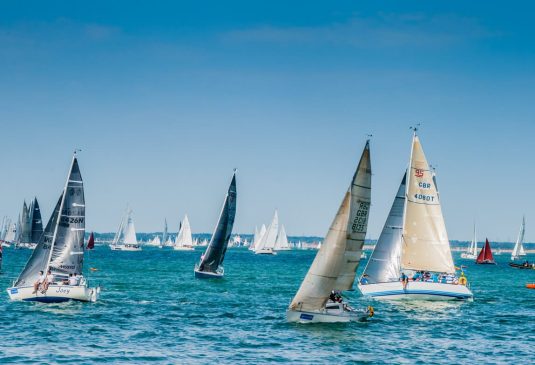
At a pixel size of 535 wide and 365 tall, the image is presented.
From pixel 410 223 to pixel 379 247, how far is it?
3328mm

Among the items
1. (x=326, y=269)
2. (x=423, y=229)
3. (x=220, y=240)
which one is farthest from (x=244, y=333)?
(x=220, y=240)

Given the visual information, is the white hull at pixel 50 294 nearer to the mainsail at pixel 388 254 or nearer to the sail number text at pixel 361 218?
the sail number text at pixel 361 218

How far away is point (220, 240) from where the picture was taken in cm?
8919

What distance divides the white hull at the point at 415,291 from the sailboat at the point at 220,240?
28.7m

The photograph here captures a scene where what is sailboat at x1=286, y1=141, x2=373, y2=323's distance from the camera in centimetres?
4694

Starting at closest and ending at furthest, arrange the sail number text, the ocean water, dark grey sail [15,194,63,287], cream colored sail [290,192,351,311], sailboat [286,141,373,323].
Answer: the ocean water < cream colored sail [290,192,351,311] < sailboat [286,141,373,323] < the sail number text < dark grey sail [15,194,63,287]

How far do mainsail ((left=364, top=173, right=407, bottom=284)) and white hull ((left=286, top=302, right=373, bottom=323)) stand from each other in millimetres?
16182

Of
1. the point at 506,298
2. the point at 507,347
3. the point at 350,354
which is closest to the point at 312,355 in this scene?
the point at 350,354

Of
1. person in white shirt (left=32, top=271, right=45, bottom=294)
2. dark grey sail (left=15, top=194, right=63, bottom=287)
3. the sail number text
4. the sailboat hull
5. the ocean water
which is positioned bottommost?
the ocean water

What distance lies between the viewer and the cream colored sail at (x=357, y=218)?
47.0 meters

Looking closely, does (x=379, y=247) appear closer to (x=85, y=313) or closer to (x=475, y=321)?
(x=475, y=321)

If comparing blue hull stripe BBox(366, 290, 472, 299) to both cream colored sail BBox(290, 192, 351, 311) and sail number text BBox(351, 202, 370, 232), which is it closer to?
sail number text BBox(351, 202, 370, 232)

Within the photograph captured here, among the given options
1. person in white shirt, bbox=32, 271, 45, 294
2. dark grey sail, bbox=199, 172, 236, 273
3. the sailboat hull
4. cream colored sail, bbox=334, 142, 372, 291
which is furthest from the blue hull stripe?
dark grey sail, bbox=199, 172, 236, 273

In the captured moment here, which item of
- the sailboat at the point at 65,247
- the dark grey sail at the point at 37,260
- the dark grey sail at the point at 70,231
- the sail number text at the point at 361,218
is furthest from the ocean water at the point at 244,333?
the sail number text at the point at 361,218
